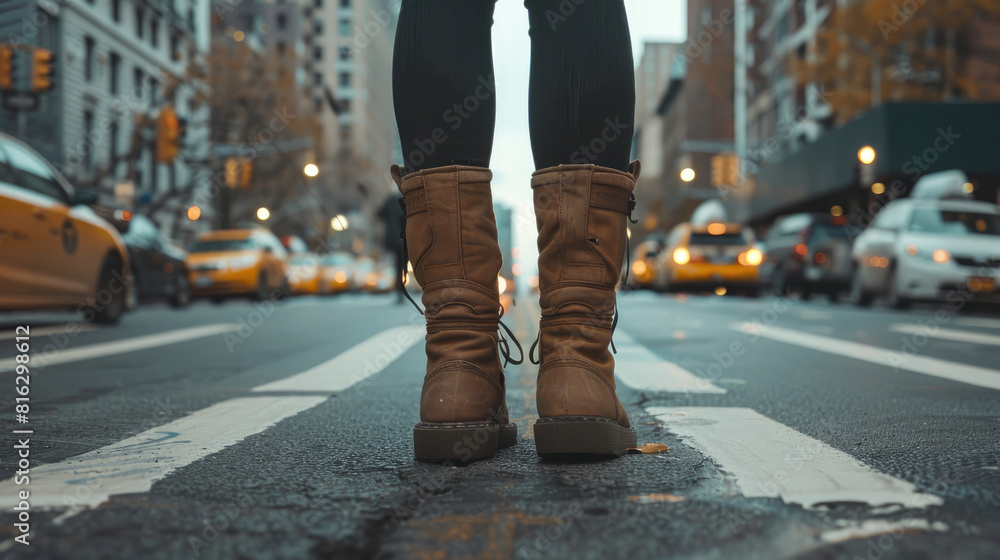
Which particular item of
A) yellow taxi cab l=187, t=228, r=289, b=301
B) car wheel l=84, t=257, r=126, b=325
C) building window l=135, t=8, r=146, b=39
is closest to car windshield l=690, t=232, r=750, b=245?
yellow taxi cab l=187, t=228, r=289, b=301

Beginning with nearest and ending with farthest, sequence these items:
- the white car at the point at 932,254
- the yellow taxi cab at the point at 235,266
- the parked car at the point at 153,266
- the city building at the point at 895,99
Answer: the white car at the point at 932,254
the parked car at the point at 153,266
the yellow taxi cab at the point at 235,266
the city building at the point at 895,99

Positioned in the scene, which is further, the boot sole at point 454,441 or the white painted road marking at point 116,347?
the white painted road marking at point 116,347

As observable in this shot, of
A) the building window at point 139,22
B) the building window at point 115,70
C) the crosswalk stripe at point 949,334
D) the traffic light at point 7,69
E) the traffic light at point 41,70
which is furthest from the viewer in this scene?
the building window at point 139,22

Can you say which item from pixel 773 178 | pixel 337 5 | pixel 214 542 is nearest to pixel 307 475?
pixel 214 542

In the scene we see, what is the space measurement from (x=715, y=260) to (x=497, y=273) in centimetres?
1887

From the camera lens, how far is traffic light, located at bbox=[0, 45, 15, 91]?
16.6 metres

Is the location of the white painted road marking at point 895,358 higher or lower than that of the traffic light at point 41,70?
lower

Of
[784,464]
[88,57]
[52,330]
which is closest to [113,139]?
[88,57]

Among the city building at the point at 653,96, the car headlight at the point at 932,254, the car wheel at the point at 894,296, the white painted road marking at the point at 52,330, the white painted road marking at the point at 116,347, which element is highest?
the city building at the point at 653,96

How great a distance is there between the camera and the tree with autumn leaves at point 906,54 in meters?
25.7

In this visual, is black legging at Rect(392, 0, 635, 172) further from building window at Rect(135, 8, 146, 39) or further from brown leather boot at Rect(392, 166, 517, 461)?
building window at Rect(135, 8, 146, 39)

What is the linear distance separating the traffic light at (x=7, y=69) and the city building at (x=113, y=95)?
5.43 meters

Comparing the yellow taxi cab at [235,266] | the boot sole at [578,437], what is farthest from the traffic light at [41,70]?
the boot sole at [578,437]

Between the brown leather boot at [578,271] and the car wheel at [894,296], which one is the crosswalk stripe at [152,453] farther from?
the car wheel at [894,296]
